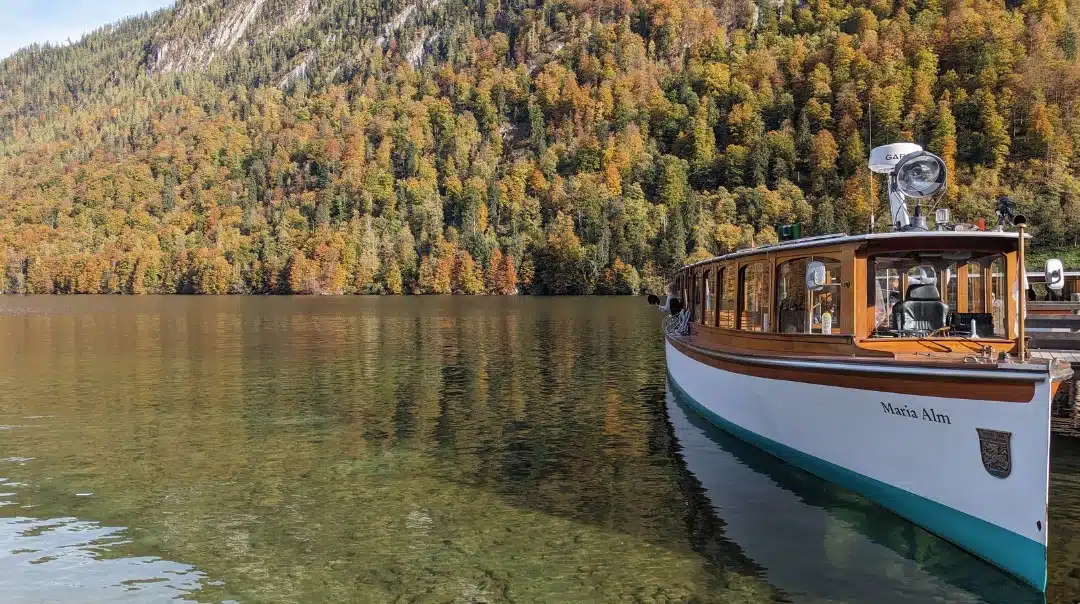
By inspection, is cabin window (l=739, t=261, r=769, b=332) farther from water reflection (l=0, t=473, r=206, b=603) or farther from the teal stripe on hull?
water reflection (l=0, t=473, r=206, b=603)

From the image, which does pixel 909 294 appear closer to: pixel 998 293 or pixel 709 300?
pixel 998 293

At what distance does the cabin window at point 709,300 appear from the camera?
24547 mm

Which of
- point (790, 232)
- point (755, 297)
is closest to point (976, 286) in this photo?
point (790, 232)

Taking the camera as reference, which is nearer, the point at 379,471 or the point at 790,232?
the point at 379,471

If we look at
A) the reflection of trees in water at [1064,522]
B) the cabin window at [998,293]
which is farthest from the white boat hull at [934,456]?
the cabin window at [998,293]

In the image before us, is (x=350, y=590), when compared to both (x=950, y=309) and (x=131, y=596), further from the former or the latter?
(x=950, y=309)

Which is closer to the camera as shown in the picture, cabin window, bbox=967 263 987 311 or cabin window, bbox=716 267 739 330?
cabin window, bbox=967 263 987 311

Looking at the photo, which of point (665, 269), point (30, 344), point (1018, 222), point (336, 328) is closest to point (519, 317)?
point (336, 328)

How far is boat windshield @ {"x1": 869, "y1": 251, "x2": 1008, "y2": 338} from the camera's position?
15.8m

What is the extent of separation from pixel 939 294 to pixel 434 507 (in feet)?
33.5

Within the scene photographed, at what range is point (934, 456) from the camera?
13.3m

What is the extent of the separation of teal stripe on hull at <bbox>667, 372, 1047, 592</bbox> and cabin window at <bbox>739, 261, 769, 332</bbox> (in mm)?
3266

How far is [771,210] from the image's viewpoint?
172m

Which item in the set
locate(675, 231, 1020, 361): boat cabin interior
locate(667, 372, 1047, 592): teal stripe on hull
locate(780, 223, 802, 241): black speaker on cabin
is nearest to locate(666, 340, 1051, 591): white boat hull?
locate(667, 372, 1047, 592): teal stripe on hull
